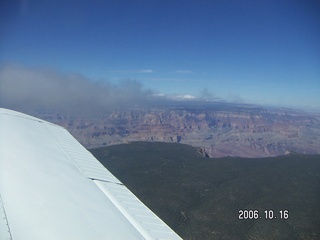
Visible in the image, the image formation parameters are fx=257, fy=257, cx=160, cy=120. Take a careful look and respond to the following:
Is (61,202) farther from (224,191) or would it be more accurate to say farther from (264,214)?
(224,191)

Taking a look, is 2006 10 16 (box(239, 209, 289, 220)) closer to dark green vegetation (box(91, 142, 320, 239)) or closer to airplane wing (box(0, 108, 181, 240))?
dark green vegetation (box(91, 142, 320, 239))

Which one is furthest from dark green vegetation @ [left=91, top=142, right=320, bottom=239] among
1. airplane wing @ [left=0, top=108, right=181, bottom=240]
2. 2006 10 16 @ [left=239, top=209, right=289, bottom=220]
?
A: airplane wing @ [left=0, top=108, right=181, bottom=240]

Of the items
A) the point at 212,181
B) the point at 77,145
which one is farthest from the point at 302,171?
the point at 77,145

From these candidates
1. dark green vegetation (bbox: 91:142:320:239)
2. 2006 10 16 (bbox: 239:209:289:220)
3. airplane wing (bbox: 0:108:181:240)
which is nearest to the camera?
airplane wing (bbox: 0:108:181:240)

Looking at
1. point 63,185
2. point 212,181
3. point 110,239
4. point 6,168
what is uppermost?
point 6,168

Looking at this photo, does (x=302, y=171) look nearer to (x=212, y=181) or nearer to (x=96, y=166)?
(x=212, y=181)

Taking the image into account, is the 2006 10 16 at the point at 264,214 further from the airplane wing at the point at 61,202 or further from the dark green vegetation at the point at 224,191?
the airplane wing at the point at 61,202
